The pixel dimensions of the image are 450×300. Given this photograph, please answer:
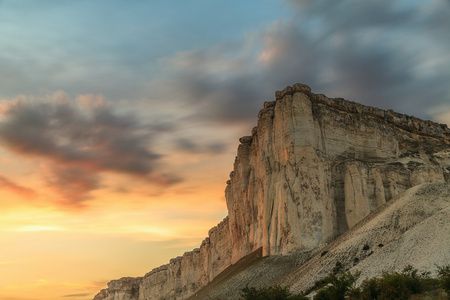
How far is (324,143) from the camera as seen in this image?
69.4 meters

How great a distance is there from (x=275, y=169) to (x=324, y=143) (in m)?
7.54

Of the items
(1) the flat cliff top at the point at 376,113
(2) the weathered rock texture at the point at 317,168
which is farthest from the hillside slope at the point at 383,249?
(1) the flat cliff top at the point at 376,113

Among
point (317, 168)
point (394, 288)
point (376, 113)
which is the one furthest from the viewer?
point (376, 113)

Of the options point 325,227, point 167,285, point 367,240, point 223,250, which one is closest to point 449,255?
point 367,240

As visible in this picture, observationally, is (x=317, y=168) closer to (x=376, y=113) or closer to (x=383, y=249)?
(x=376, y=113)

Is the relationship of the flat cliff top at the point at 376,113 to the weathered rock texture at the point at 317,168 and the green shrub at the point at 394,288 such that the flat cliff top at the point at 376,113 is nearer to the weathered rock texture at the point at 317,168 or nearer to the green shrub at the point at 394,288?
the weathered rock texture at the point at 317,168

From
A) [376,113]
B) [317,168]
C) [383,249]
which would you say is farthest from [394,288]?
[376,113]

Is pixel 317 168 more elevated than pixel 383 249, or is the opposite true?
pixel 317 168

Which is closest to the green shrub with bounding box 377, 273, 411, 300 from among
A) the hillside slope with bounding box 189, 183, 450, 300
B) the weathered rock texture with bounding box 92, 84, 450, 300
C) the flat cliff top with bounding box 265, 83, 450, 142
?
the hillside slope with bounding box 189, 183, 450, 300

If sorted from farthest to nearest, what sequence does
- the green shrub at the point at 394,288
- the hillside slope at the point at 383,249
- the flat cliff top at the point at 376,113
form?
1. the flat cliff top at the point at 376,113
2. the hillside slope at the point at 383,249
3. the green shrub at the point at 394,288

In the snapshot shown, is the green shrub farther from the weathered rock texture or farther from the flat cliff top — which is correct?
the flat cliff top

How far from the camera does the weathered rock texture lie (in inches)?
2501

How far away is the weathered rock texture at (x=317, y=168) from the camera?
208ft

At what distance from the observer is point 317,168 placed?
6531cm
